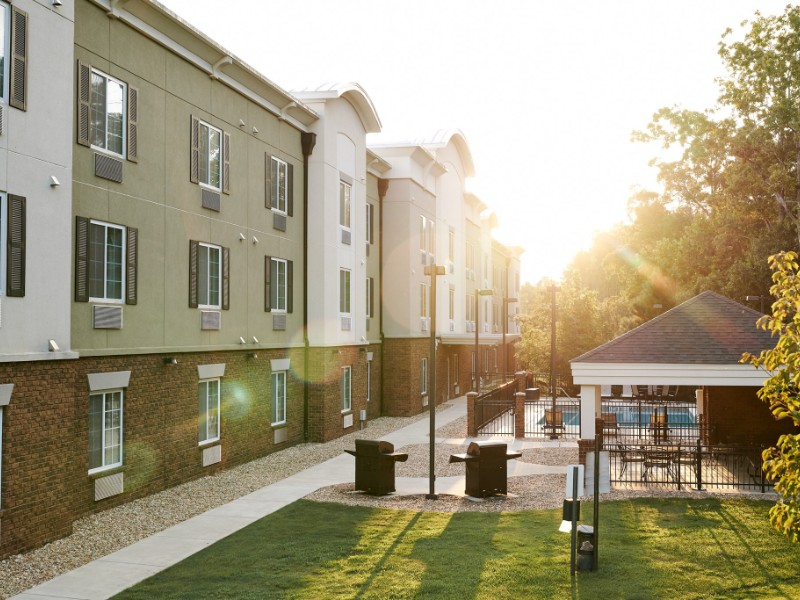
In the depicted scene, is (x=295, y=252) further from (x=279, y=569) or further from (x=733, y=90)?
(x=733, y=90)

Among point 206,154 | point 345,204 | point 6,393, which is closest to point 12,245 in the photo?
point 6,393

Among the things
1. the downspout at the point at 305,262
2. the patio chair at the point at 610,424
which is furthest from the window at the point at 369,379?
the patio chair at the point at 610,424

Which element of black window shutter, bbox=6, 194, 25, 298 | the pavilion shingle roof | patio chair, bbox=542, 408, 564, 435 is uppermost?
black window shutter, bbox=6, 194, 25, 298

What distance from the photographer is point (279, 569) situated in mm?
11547

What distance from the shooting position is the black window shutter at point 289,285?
2464cm

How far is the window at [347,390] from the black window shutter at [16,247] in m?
16.6

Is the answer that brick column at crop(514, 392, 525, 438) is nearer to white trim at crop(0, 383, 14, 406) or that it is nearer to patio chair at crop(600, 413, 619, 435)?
patio chair at crop(600, 413, 619, 435)

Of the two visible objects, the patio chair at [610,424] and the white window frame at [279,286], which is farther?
the patio chair at [610,424]

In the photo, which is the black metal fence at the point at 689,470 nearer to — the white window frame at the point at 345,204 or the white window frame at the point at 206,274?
the white window frame at the point at 206,274

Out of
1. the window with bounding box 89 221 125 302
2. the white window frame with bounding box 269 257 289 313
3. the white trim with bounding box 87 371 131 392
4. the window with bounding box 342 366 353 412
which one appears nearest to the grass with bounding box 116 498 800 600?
the white trim with bounding box 87 371 131 392

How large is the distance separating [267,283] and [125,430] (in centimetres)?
791

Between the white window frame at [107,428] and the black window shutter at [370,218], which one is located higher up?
the black window shutter at [370,218]

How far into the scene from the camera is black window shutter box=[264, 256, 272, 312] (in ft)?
74.8

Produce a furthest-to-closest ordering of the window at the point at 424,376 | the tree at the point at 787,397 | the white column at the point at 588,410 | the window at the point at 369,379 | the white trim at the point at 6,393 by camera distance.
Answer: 1. the window at the point at 424,376
2. the window at the point at 369,379
3. the white column at the point at 588,410
4. the white trim at the point at 6,393
5. the tree at the point at 787,397
